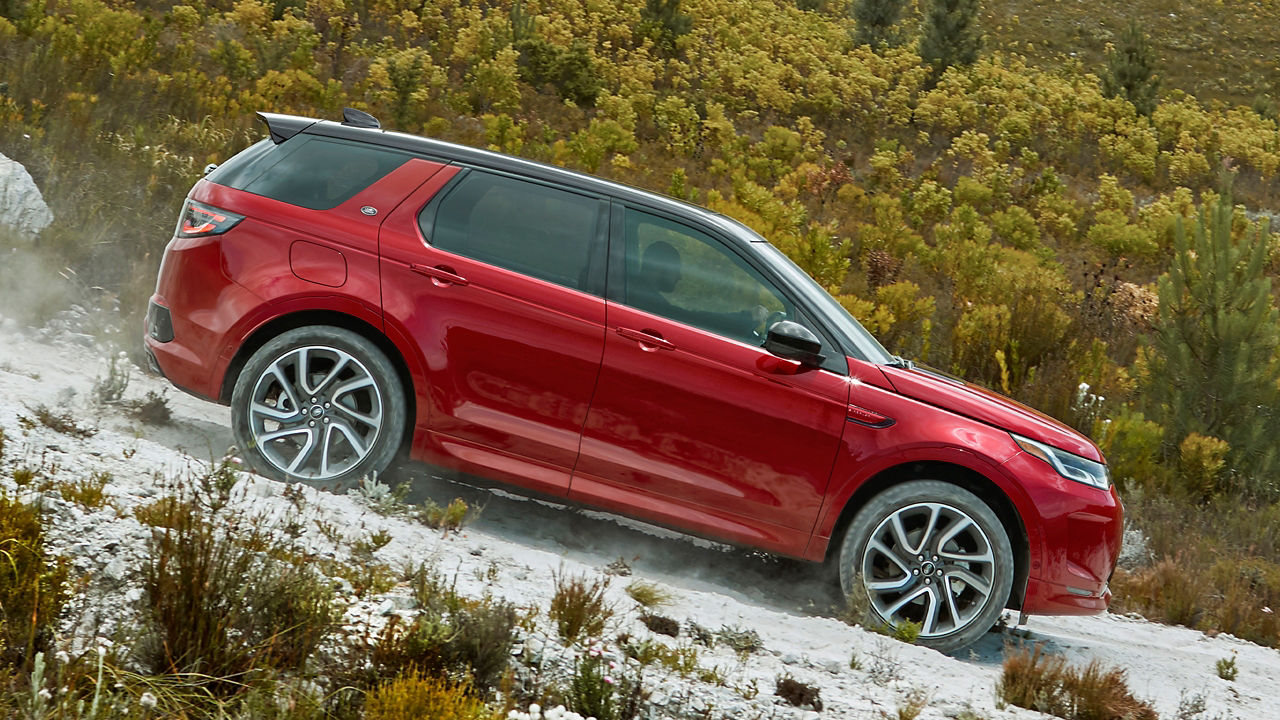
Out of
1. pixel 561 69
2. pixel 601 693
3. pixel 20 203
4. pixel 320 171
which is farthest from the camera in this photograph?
pixel 561 69

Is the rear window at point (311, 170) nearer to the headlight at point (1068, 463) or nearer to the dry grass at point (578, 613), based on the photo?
the dry grass at point (578, 613)

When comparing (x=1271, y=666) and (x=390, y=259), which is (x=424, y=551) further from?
(x=1271, y=666)

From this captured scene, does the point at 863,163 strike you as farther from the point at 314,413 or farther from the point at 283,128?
the point at 314,413

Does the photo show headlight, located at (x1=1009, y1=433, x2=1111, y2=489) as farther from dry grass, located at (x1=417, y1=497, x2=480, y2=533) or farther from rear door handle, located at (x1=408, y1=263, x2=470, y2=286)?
rear door handle, located at (x1=408, y1=263, x2=470, y2=286)

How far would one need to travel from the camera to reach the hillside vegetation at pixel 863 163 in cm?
930

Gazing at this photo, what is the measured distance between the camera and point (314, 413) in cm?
558

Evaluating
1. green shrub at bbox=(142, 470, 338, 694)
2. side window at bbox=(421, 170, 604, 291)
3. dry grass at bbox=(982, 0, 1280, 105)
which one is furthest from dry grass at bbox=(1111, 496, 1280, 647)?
dry grass at bbox=(982, 0, 1280, 105)

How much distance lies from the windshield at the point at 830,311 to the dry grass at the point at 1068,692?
5.28 ft

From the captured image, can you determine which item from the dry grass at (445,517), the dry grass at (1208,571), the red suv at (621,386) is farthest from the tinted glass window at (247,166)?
the dry grass at (1208,571)

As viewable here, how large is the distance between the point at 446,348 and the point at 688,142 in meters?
14.8

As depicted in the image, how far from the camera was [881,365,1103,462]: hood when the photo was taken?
547 cm

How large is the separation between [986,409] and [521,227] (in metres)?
2.44

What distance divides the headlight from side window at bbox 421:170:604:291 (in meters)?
2.26

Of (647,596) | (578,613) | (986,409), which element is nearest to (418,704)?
(578,613)
